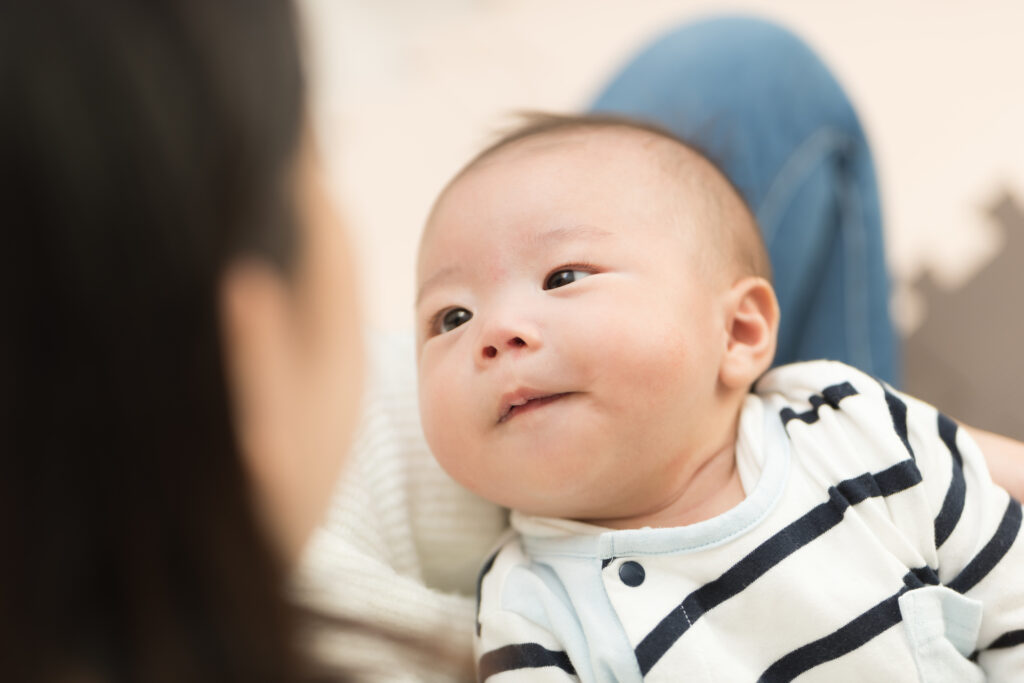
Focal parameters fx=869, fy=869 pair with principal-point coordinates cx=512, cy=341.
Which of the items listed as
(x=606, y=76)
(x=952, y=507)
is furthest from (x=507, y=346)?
(x=606, y=76)

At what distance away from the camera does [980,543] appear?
74 cm

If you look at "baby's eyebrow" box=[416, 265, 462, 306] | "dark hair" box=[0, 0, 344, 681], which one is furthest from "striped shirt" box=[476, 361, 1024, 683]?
"dark hair" box=[0, 0, 344, 681]

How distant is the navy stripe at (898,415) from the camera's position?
782 millimetres

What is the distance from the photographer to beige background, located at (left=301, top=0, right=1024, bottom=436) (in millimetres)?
1712

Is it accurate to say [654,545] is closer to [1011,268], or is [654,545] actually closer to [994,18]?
[1011,268]

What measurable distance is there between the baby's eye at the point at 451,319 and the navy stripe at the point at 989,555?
0.48 metres

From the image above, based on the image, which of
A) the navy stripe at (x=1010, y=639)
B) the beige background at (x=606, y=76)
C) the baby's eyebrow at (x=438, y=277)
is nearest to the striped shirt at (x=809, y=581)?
the navy stripe at (x=1010, y=639)

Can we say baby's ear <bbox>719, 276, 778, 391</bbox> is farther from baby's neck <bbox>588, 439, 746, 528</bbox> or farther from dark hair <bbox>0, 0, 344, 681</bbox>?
dark hair <bbox>0, 0, 344, 681</bbox>

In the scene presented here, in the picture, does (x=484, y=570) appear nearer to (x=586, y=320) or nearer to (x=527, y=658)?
(x=527, y=658)

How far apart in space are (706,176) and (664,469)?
0.30 metres

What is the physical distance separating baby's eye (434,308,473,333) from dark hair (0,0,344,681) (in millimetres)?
359

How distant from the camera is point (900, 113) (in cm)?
194

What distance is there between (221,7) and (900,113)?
6.12 feet

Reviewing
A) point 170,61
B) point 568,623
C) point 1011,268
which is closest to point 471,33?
point 1011,268
